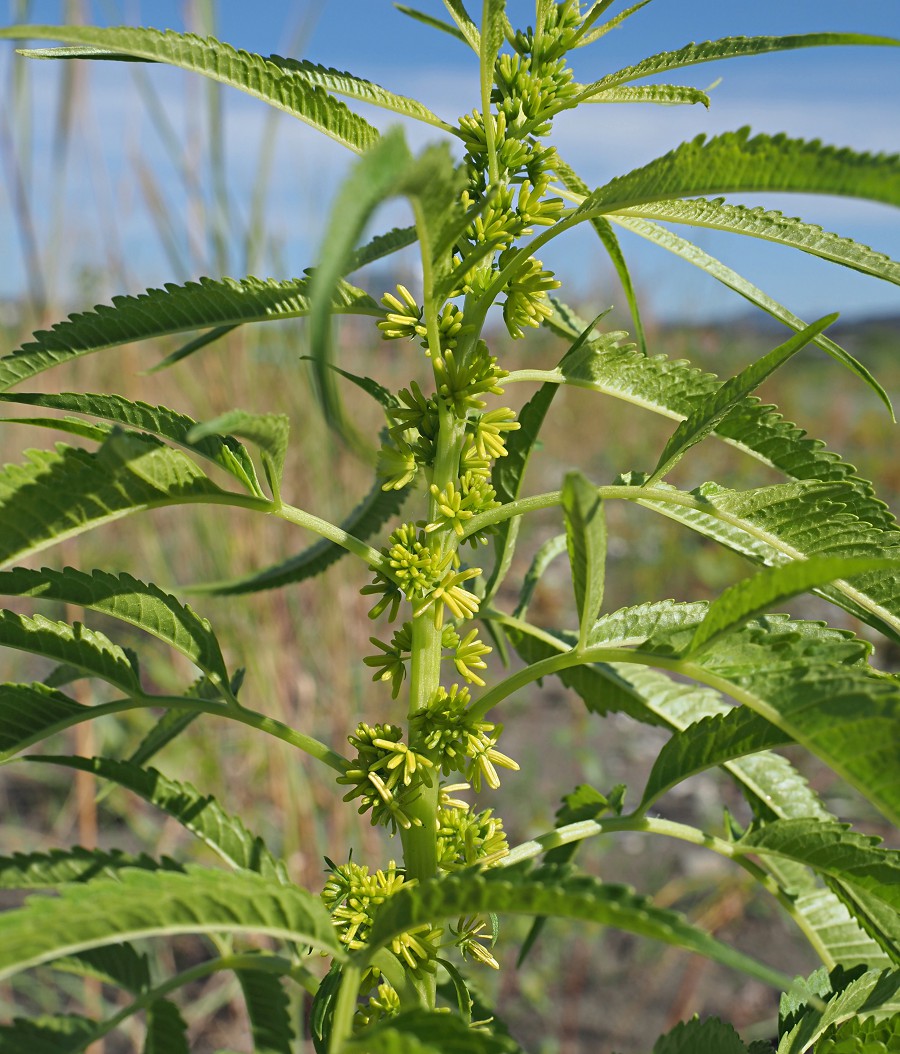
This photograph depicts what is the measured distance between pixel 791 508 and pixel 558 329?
0.18m

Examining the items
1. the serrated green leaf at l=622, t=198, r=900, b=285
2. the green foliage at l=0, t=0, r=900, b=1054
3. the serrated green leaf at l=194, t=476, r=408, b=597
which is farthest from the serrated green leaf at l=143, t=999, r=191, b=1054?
the serrated green leaf at l=622, t=198, r=900, b=285

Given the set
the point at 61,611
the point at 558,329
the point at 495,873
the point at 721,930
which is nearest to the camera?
the point at 495,873

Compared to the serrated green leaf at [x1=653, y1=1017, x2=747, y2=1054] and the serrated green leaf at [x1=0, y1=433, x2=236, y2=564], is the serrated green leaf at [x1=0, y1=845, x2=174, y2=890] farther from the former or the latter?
the serrated green leaf at [x1=653, y1=1017, x2=747, y2=1054]

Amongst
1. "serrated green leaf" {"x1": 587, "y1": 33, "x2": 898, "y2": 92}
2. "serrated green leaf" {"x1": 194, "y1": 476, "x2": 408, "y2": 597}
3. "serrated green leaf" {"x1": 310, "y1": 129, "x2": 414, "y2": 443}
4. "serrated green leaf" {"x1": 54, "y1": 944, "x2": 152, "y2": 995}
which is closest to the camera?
"serrated green leaf" {"x1": 310, "y1": 129, "x2": 414, "y2": 443}

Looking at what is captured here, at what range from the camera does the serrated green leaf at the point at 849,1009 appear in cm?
43

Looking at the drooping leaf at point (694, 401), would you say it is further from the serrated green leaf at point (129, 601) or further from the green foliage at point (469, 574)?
the serrated green leaf at point (129, 601)

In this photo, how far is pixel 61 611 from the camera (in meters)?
2.67

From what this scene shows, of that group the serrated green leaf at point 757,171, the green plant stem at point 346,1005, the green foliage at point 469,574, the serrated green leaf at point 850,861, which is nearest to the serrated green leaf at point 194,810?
the green foliage at point 469,574

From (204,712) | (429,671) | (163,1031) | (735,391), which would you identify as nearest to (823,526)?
(735,391)

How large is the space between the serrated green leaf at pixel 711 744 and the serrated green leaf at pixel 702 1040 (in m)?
0.11

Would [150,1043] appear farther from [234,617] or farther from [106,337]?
[234,617]

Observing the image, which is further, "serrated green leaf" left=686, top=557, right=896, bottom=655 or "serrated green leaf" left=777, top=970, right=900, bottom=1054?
"serrated green leaf" left=777, top=970, right=900, bottom=1054

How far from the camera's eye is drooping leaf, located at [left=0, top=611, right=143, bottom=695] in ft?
1.36

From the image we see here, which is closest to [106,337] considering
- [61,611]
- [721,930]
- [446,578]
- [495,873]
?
[446,578]
